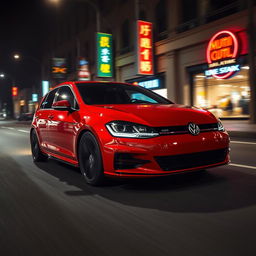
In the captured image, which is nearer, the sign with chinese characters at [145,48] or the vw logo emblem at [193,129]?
the vw logo emblem at [193,129]

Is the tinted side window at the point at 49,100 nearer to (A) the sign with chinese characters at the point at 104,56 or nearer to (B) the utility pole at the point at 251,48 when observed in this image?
(B) the utility pole at the point at 251,48

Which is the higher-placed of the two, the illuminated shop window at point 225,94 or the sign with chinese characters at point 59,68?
the sign with chinese characters at point 59,68

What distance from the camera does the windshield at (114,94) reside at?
5.26 meters

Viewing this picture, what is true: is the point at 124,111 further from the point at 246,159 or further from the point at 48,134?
the point at 246,159

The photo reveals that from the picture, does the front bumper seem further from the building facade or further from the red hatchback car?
the building facade

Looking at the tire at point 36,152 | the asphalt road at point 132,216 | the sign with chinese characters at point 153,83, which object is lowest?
the asphalt road at point 132,216

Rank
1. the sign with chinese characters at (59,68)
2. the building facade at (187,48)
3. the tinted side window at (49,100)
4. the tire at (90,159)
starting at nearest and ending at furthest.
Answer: the tire at (90,159)
the tinted side window at (49,100)
the building facade at (187,48)
the sign with chinese characters at (59,68)

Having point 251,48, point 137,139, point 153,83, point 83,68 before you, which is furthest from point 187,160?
point 83,68

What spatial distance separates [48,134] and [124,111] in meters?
2.12

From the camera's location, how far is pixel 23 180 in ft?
17.0

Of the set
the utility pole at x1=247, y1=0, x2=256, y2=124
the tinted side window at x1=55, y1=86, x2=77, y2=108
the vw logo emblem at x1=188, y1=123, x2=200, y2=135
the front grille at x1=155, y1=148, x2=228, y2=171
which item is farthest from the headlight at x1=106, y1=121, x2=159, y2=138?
the utility pole at x1=247, y1=0, x2=256, y2=124

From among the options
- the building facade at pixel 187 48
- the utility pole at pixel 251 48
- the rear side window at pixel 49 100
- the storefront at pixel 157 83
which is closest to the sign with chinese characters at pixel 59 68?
the building facade at pixel 187 48

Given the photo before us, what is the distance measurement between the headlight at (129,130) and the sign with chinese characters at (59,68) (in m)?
29.2

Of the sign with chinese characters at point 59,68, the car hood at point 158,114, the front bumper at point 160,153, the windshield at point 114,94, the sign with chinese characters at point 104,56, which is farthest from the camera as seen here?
the sign with chinese characters at point 59,68
